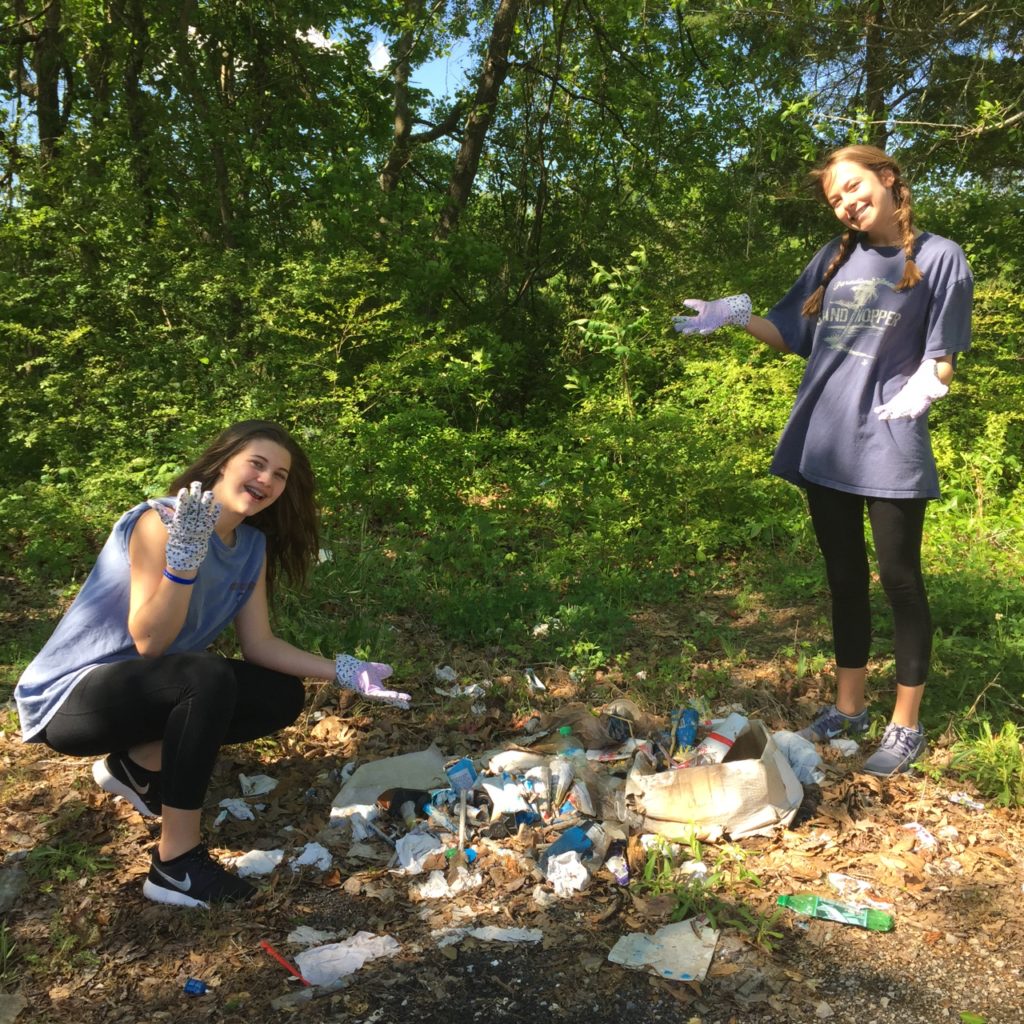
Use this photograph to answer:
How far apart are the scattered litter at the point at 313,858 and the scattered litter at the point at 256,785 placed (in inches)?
13.8

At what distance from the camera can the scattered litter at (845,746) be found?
2896mm

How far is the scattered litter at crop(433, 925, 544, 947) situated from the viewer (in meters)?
2.10

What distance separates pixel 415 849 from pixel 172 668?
2.82ft

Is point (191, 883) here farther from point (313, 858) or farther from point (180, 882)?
point (313, 858)

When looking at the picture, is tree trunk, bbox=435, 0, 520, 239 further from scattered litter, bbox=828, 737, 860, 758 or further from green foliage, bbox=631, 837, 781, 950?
green foliage, bbox=631, 837, 781, 950

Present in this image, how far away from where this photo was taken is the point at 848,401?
2602 millimetres

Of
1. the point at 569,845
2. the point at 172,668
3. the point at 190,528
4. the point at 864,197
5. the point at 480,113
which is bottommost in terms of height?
the point at 569,845

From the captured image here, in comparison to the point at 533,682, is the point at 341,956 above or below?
below

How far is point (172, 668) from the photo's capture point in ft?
7.27

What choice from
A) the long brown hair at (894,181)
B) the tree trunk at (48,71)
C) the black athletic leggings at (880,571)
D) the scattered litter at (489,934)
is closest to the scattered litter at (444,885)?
the scattered litter at (489,934)

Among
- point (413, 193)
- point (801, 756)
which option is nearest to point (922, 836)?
point (801, 756)

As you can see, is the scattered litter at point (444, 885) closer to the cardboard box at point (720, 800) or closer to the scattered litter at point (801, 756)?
the cardboard box at point (720, 800)

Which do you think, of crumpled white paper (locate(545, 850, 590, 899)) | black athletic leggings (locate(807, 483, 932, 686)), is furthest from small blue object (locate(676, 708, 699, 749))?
crumpled white paper (locate(545, 850, 590, 899))

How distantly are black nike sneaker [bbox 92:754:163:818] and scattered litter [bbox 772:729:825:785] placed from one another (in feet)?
6.27
